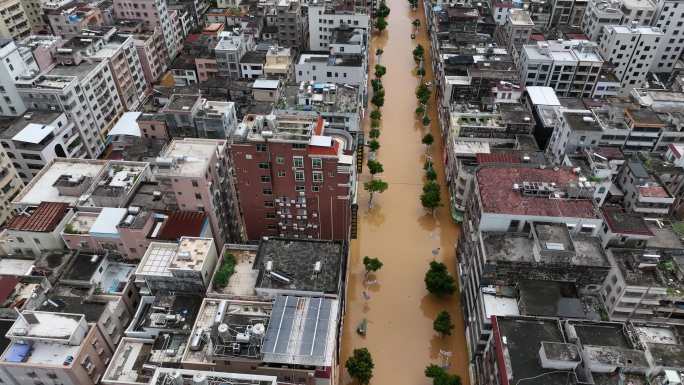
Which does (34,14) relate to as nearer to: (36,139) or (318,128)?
(36,139)

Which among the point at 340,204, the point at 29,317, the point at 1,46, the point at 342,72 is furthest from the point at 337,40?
the point at 29,317

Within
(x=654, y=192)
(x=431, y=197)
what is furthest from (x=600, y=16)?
(x=431, y=197)

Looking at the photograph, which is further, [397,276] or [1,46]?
[1,46]

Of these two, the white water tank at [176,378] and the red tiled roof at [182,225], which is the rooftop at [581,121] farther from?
the white water tank at [176,378]

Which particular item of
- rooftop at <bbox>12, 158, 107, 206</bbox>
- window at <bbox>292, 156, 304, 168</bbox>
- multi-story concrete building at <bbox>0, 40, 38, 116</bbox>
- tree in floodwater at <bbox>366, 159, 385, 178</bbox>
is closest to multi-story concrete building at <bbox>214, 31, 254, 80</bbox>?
multi-story concrete building at <bbox>0, 40, 38, 116</bbox>

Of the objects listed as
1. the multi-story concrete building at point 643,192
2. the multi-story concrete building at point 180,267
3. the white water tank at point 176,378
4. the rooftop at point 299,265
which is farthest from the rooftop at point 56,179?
the multi-story concrete building at point 643,192

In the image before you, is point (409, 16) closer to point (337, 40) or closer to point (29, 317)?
point (337, 40)
